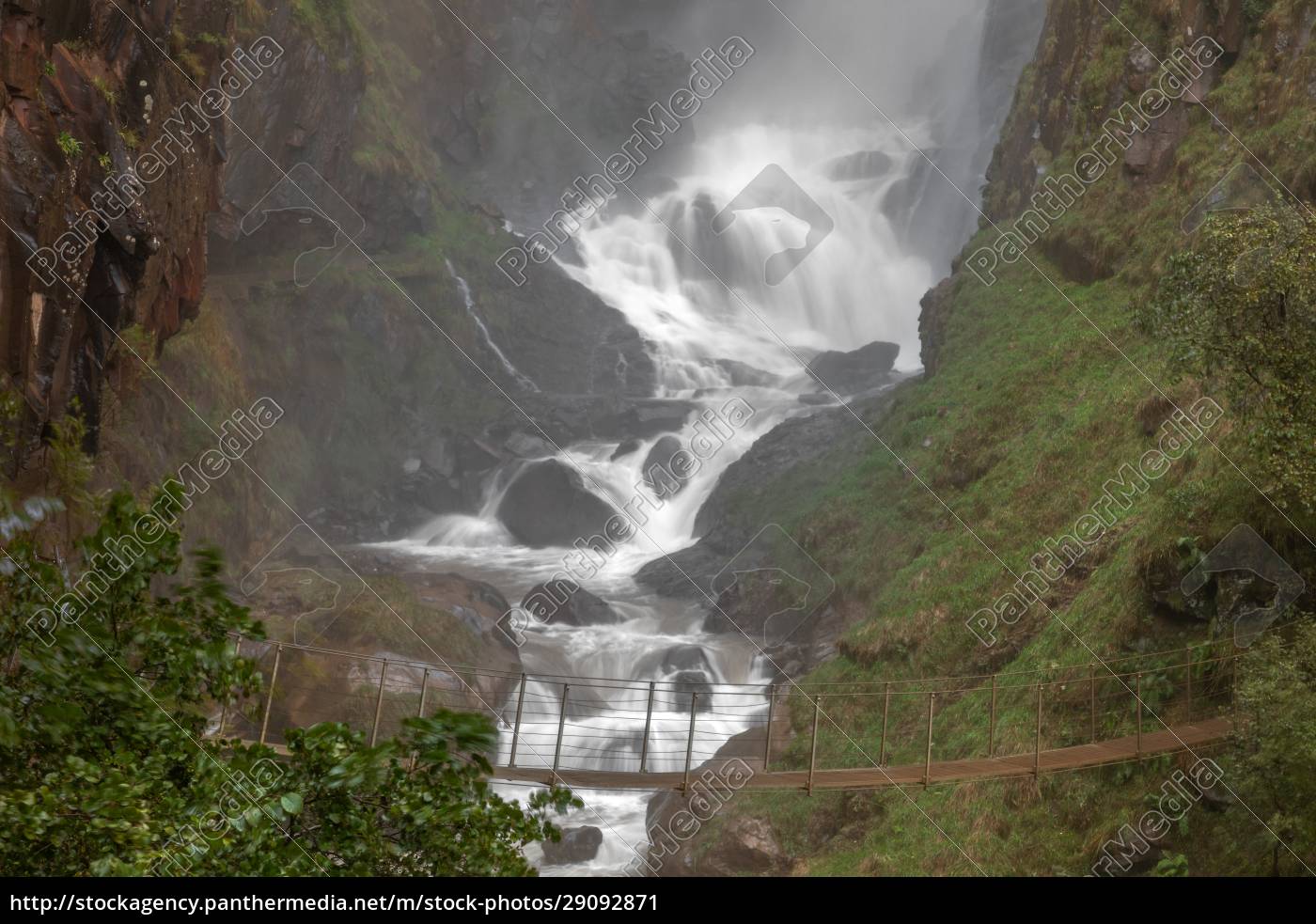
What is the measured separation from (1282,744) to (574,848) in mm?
10379

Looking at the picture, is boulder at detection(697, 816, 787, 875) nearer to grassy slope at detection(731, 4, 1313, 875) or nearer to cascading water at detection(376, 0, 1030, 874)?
grassy slope at detection(731, 4, 1313, 875)

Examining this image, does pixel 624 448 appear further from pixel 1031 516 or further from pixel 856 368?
pixel 1031 516

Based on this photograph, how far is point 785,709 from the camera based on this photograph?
16875 millimetres

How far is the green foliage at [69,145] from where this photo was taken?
34.9ft

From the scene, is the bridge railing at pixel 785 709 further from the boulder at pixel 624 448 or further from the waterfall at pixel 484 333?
the waterfall at pixel 484 333

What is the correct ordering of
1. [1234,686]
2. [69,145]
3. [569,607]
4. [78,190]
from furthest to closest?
[569,607]
[78,190]
[69,145]
[1234,686]

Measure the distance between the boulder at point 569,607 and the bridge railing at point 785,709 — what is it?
332cm

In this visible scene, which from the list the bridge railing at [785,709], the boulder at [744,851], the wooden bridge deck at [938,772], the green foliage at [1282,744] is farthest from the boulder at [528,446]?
the green foliage at [1282,744]

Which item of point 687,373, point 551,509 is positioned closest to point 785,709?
point 551,509

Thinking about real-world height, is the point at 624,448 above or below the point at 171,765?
above

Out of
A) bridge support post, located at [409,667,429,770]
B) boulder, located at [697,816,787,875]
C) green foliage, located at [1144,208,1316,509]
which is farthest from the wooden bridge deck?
boulder, located at [697,816,787,875]
